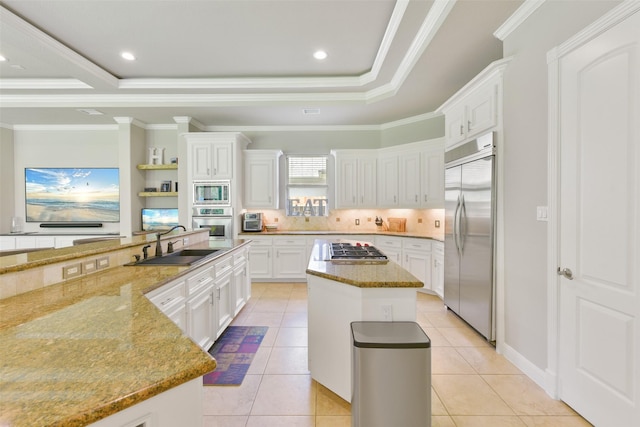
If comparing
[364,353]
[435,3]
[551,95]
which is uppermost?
[435,3]

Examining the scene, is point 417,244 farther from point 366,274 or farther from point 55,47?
point 55,47

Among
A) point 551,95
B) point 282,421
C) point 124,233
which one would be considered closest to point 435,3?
point 551,95

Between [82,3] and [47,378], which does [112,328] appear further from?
[82,3]

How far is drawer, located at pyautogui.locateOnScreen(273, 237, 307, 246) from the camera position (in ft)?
16.7

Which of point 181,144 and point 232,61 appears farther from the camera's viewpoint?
point 181,144

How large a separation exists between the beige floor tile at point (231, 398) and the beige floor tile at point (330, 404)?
48cm

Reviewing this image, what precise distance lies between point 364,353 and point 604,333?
1.48 metres

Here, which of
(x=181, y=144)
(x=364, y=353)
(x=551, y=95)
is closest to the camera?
(x=364, y=353)

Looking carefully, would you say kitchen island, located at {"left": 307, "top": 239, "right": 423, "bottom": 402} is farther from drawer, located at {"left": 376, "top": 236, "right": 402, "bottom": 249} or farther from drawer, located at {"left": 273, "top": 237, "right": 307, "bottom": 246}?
drawer, located at {"left": 273, "top": 237, "right": 307, "bottom": 246}

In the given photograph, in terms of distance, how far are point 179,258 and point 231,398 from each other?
1.33 m

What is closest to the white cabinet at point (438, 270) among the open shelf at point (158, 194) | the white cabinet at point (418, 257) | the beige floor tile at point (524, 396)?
the white cabinet at point (418, 257)

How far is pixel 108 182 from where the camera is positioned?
5.68 meters

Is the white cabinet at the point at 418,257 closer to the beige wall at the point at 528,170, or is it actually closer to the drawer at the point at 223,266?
the beige wall at the point at 528,170

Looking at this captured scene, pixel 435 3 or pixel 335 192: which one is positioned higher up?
pixel 435 3
